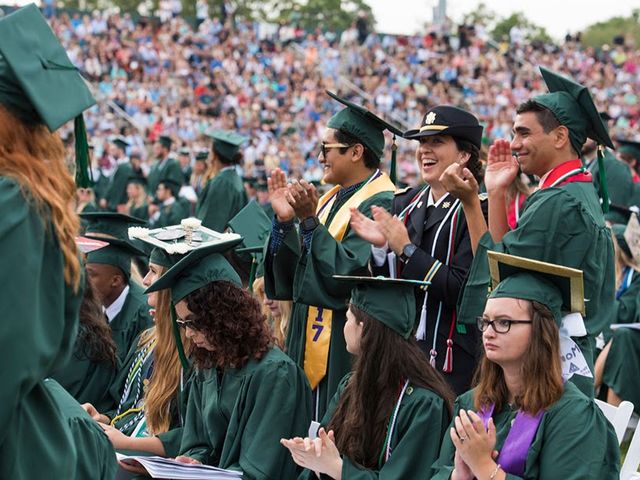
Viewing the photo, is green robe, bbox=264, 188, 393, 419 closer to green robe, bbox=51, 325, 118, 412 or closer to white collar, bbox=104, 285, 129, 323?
green robe, bbox=51, 325, 118, 412

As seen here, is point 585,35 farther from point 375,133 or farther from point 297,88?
point 375,133

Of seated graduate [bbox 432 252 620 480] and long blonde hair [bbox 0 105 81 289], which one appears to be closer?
long blonde hair [bbox 0 105 81 289]

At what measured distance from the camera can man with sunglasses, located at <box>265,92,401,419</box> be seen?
A: 5.26m

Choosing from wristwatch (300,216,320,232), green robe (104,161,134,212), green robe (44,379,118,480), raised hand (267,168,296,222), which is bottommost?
green robe (104,161,134,212)

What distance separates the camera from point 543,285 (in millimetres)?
3973

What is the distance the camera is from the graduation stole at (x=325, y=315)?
5.53 meters

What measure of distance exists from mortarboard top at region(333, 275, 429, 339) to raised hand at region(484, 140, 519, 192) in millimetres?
714

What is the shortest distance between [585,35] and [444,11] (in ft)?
135

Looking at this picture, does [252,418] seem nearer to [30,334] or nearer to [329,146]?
[329,146]

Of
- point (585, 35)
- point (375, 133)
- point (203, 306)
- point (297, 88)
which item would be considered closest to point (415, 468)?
point (203, 306)

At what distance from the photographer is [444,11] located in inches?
1768

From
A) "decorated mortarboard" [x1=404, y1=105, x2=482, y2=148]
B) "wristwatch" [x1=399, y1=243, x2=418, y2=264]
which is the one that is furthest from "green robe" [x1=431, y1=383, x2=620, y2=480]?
"decorated mortarboard" [x1=404, y1=105, x2=482, y2=148]

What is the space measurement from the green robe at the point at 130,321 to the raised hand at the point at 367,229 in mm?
1917

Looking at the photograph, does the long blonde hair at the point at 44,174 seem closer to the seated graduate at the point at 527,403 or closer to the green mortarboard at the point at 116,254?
the seated graduate at the point at 527,403
